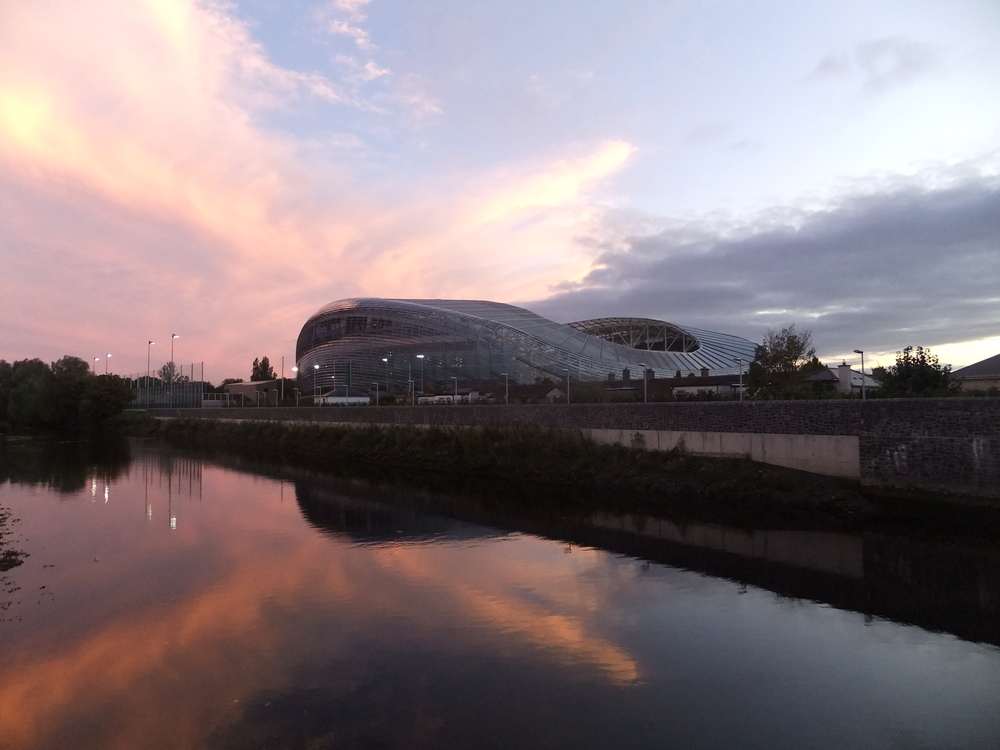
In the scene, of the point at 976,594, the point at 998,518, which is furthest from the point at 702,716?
the point at 998,518

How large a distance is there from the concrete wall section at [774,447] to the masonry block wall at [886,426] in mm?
174

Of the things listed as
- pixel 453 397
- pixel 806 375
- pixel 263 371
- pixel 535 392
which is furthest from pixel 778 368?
pixel 263 371

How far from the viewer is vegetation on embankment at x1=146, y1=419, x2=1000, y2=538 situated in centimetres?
1788

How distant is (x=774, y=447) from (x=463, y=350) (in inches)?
1940

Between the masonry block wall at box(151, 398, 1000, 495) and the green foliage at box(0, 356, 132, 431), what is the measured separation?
222ft

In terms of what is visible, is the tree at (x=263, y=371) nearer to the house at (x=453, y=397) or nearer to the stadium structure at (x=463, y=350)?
the stadium structure at (x=463, y=350)

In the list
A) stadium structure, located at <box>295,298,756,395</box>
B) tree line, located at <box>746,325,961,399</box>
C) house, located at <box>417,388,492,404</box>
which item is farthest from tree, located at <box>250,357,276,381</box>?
tree line, located at <box>746,325,961,399</box>

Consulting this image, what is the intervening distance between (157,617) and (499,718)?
679 centimetres

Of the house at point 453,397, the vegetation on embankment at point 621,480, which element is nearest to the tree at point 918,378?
the vegetation on embankment at point 621,480

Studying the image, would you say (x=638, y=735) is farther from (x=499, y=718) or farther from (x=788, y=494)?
(x=788, y=494)

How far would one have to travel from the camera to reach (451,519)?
68.0ft

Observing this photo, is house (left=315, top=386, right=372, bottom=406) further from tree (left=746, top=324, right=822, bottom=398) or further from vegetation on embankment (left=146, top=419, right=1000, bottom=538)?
tree (left=746, top=324, right=822, bottom=398)

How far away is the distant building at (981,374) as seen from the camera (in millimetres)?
30281

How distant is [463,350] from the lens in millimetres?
68625
